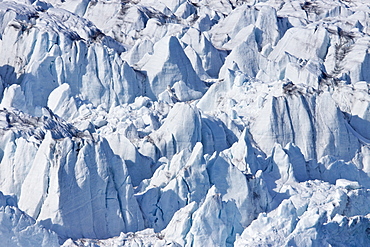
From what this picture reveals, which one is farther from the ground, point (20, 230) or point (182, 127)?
point (20, 230)

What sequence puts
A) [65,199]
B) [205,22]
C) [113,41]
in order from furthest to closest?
1. [205,22]
2. [113,41]
3. [65,199]

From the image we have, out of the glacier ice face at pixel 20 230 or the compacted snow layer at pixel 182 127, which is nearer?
the glacier ice face at pixel 20 230

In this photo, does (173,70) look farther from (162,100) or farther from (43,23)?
(43,23)

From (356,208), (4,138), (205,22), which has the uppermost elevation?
(4,138)

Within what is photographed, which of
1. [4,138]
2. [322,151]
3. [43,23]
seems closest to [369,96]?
[322,151]

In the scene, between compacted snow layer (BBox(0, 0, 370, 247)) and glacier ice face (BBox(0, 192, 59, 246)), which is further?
compacted snow layer (BBox(0, 0, 370, 247))

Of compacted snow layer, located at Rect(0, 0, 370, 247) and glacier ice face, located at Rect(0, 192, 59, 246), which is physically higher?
glacier ice face, located at Rect(0, 192, 59, 246)

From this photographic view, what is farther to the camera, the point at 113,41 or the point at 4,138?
the point at 113,41

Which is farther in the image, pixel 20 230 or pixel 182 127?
pixel 182 127
